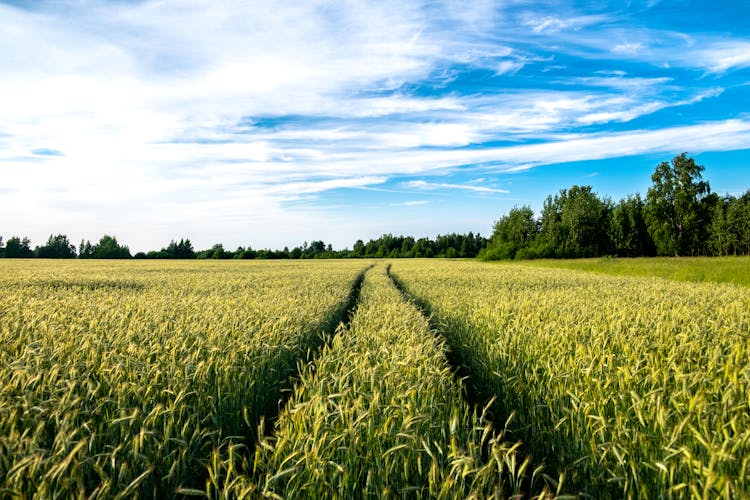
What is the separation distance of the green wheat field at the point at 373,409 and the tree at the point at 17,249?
9451cm

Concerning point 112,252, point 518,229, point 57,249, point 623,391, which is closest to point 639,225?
point 518,229

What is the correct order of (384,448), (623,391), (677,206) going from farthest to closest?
(677,206) < (623,391) < (384,448)

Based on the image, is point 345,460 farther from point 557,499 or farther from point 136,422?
point 136,422

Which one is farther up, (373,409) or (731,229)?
(731,229)

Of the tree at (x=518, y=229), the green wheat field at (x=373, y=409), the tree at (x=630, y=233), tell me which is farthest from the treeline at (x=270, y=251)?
the green wheat field at (x=373, y=409)

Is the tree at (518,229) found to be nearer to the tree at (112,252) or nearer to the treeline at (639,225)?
the treeline at (639,225)

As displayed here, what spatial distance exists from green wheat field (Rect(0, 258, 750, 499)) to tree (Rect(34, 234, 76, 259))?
303 feet

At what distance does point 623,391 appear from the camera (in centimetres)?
373

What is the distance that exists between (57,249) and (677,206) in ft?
352

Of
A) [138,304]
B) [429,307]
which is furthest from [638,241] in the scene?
[138,304]

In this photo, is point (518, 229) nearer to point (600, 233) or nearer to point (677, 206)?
point (600, 233)

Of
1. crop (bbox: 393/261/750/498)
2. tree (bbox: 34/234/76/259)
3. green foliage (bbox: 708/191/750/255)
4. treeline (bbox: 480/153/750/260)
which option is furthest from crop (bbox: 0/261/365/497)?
tree (bbox: 34/234/76/259)

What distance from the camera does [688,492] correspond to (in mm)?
2664

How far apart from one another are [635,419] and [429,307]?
28.4 feet
